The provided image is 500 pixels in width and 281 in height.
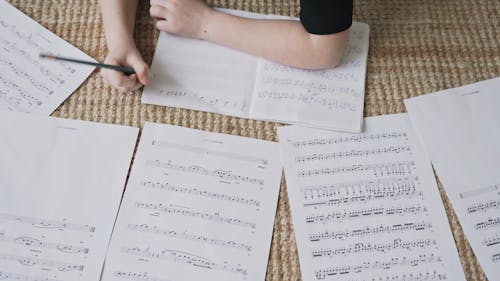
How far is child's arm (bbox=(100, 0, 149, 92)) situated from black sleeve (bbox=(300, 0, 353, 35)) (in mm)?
239

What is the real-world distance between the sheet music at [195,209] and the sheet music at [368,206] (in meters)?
0.05

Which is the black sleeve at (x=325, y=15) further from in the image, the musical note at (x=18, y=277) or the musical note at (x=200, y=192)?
the musical note at (x=18, y=277)

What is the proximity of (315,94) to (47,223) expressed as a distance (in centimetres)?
41

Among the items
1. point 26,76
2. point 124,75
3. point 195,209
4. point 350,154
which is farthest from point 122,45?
point 350,154

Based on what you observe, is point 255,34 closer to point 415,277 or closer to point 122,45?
point 122,45

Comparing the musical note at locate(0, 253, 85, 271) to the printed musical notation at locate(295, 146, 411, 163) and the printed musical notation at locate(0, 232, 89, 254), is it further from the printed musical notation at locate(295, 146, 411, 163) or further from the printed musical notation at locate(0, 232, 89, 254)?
the printed musical notation at locate(295, 146, 411, 163)

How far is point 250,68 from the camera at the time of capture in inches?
30.0

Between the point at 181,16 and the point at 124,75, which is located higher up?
the point at 181,16

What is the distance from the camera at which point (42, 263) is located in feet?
2.08

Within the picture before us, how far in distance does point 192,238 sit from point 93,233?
0.13 metres

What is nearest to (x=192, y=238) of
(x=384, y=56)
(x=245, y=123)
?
(x=245, y=123)

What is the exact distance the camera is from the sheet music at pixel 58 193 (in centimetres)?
64

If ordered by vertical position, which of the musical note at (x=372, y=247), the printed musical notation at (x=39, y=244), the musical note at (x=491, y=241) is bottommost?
the printed musical notation at (x=39, y=244)

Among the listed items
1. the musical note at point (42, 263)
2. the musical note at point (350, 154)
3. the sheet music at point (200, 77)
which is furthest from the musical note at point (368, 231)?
the musical note at point (42, 263)
